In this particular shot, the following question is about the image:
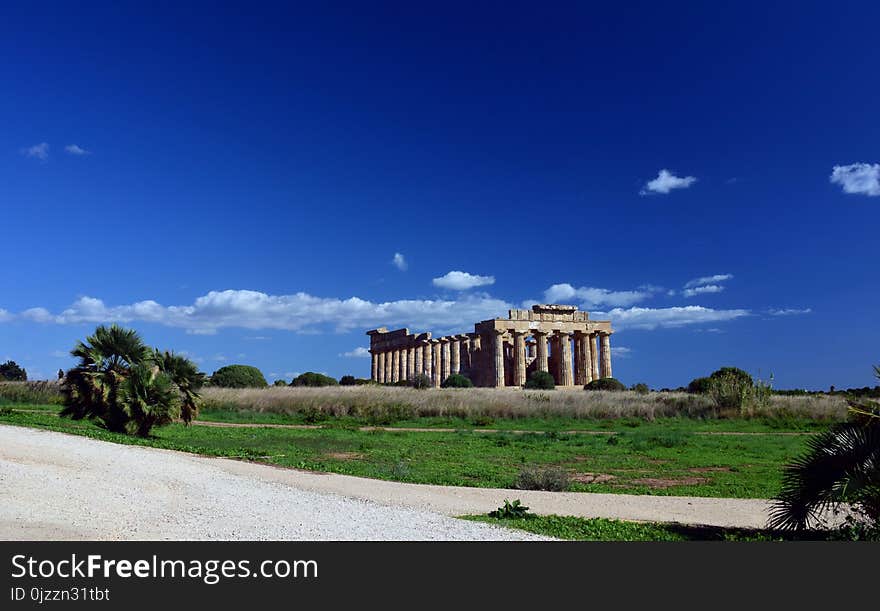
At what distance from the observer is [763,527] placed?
31.4 feet

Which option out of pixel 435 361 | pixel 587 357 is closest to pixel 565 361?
pixel 587 357

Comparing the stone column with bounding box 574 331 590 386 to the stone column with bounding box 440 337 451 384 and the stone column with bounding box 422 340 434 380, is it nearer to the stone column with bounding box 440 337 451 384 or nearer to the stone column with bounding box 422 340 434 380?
the stone column with bounding box 440 337 451 384

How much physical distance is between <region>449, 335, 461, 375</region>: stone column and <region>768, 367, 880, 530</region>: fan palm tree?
5256 cm

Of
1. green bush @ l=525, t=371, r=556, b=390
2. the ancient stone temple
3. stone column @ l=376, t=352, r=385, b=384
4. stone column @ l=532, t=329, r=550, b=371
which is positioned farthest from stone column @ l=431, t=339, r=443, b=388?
stone column @ l=376, t=352, r=385, b=384

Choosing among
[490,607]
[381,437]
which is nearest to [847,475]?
[490,607]

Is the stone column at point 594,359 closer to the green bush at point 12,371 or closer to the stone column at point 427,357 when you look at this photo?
the stone column at point 427,357

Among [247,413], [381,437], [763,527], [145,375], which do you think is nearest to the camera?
[763,527]

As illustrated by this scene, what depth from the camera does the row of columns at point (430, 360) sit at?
200ft

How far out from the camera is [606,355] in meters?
59.5

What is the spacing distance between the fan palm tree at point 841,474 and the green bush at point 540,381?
4525cm

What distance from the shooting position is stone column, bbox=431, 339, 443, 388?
5856 centimetres

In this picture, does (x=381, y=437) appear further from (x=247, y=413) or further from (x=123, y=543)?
(x=123, y=543)

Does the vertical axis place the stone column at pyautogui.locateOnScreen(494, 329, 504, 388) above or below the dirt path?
above

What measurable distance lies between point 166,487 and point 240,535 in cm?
355
